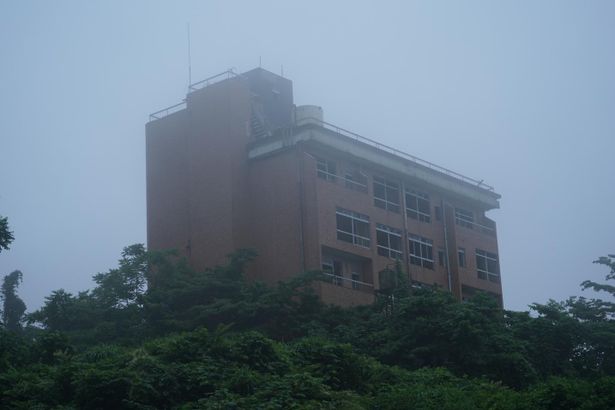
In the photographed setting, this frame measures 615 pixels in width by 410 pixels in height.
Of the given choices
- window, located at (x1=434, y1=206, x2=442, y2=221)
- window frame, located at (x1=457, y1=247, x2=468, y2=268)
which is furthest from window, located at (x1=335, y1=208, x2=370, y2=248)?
window frame, located at (x1=457, y1=247, x2=468, y2=268)

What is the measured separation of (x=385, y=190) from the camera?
45.7 meters

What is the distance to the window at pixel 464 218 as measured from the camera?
4947 cm

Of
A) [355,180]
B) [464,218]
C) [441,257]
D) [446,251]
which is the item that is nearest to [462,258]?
[446,251]

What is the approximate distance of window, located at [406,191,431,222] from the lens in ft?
154

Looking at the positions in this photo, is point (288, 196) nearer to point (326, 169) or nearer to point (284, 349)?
point (326, 169)

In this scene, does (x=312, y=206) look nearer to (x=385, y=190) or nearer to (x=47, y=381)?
(x=385, y=190)

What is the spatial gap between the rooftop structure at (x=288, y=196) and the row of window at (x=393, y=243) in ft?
0.17

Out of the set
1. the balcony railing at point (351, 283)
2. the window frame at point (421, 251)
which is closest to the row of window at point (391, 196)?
the window frame at point (421, 251)

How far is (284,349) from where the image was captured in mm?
27516

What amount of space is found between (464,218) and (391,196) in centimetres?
570

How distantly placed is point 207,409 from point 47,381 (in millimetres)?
4797

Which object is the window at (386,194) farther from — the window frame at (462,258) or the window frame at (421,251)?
the window frame at (462,258)

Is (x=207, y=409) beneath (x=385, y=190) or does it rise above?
beneath

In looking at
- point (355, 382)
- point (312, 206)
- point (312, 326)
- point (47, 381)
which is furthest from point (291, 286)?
point (47, 381)
